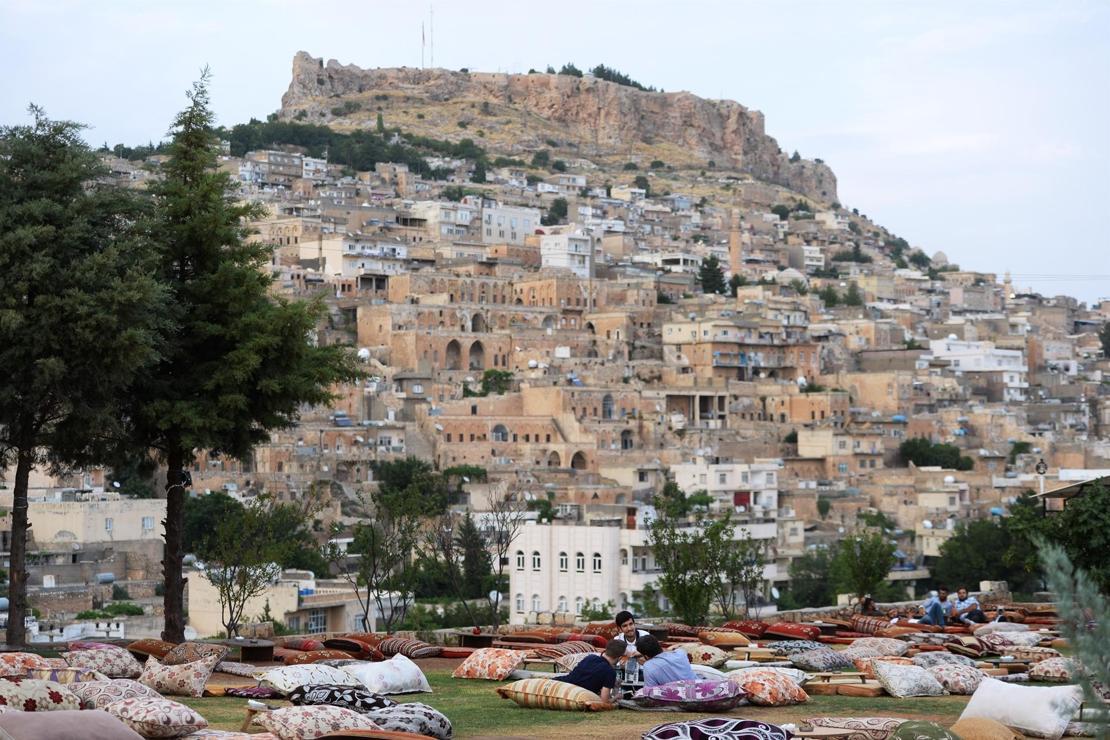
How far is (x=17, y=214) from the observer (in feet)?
47.1

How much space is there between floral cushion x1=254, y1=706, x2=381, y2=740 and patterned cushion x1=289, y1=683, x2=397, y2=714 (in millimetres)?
294

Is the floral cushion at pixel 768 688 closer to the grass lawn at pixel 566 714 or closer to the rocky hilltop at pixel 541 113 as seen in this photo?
the grass lawn at pixel 566 714

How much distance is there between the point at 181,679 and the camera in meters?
11.2

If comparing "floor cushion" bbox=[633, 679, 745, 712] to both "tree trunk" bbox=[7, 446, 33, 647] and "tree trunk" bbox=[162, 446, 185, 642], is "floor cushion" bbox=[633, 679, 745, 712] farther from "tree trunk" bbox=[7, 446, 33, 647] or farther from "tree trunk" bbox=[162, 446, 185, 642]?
"tree trunk" bbox=[7, 446, 33, 647]

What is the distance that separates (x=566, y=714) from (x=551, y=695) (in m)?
0.22

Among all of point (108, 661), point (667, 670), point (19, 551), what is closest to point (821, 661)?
point (667, 670)

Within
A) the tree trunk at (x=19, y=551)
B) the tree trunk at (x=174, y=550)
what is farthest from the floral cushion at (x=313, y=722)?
the tree trunk at (x=174, y=550)

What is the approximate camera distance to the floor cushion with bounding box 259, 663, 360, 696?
10.6m

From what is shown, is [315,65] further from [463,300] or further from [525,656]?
[525,656]

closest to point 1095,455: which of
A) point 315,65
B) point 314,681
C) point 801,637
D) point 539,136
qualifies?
point 801,637

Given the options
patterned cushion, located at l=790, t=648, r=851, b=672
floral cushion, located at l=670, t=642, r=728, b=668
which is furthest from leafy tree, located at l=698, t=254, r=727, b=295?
floral cushion, located at l=670, t=642, r=728, b=668

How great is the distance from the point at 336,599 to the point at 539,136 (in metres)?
95.0

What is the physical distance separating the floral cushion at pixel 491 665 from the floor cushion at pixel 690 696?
1.80 m

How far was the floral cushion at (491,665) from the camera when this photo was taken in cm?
1227
